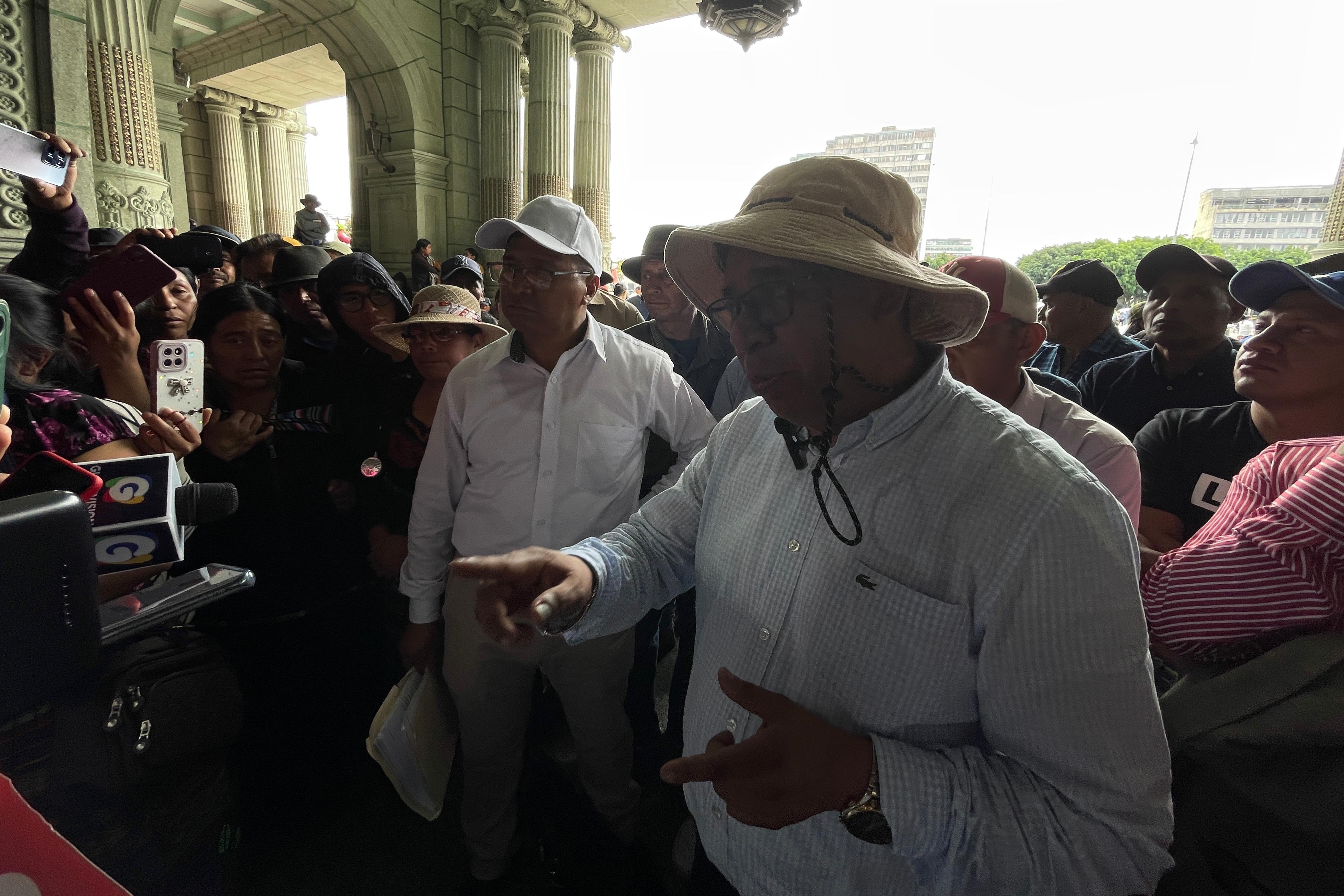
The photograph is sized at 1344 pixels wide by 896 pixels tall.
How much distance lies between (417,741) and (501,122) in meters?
10.1

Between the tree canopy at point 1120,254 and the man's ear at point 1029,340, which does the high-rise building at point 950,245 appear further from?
the man's ear at point 1029,340

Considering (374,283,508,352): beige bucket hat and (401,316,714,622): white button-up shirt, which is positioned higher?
(374,283,508,352): beige bucket hat

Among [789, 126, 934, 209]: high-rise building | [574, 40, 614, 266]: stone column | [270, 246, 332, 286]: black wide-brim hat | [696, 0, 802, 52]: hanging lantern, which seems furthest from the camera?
[789, 126, 934, 209]: high-rise building

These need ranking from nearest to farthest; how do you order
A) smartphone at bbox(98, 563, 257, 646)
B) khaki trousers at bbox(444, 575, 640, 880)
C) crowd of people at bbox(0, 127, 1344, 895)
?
crowd of people at bbox(0, 127, 1344, 895) → smartphone at bbox(98, 563, 257, 646) → khaki trousers at bbox(444, 575, 640, 880)

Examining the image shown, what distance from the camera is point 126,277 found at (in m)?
1.94

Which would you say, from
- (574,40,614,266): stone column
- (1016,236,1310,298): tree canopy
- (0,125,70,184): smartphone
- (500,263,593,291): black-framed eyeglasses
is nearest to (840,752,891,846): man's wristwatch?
(500,263,593,291): black-framed eyeglasses

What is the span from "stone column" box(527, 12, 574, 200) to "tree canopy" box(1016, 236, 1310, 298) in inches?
542

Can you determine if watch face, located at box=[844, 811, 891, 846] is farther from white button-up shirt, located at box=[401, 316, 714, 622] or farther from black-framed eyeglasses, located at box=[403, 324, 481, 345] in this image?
black-framed eyeglasses, located at box=[403, 324, 481, 345]

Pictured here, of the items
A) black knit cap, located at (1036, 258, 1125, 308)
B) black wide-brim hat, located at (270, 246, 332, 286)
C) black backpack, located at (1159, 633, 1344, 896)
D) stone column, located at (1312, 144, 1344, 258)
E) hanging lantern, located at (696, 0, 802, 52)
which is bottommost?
black backpack, located at (1159, 633, 1344, 896)

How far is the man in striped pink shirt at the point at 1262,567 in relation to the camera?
1.01 metres

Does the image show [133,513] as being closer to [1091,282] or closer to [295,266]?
[295,266]

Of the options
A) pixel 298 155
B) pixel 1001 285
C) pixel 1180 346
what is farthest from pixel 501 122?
pixel 298 155

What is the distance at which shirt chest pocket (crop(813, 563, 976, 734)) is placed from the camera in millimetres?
859

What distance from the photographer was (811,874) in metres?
0.97
